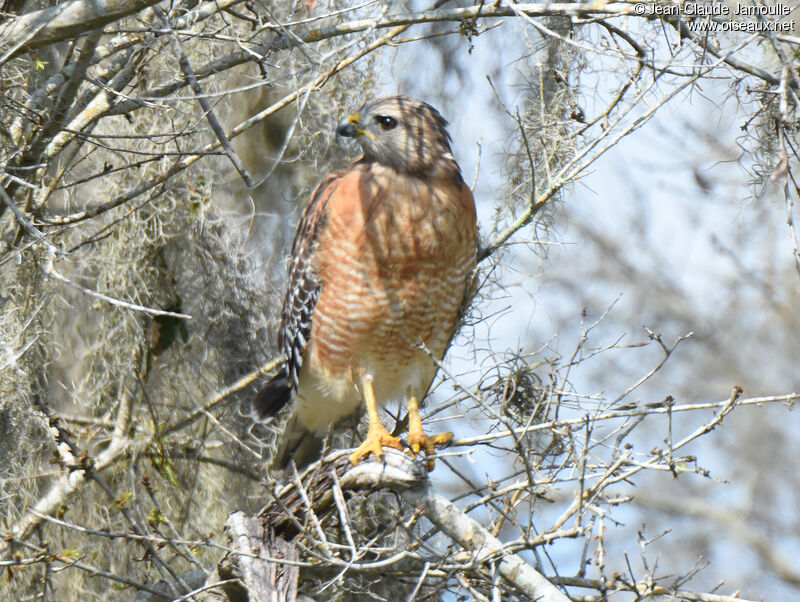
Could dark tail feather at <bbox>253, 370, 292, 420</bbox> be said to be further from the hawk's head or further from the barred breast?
the hawk's head

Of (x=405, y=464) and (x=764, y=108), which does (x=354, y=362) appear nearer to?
(x=405, y=464)

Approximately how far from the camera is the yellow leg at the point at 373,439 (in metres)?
3.71

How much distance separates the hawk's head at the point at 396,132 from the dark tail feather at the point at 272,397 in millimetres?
1094

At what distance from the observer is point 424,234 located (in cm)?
434

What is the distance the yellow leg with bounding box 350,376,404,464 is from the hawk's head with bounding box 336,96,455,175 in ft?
3.31

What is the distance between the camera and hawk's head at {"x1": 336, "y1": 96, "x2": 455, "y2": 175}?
439 cm

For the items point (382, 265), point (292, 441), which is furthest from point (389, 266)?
point (292, 441)

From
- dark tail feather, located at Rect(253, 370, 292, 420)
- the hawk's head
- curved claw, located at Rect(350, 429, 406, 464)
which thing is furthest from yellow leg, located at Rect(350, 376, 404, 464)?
the hawk's head

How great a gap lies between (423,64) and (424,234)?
1.61 meters

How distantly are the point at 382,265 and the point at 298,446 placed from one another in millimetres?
1115

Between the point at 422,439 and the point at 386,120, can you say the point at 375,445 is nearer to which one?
the point at 422,439

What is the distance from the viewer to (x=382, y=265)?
14.3 feet

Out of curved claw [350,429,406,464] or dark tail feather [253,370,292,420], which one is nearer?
curved claw [350,429,406,464]

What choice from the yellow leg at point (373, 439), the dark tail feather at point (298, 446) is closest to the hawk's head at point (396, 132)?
the yellow leg at point (373, 439)
